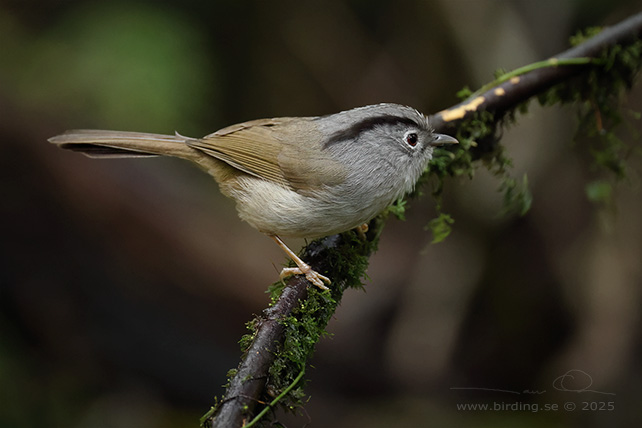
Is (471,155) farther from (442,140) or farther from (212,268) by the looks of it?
(212,268)

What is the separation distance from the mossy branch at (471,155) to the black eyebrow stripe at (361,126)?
0.85 ft

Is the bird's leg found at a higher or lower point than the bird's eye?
lower

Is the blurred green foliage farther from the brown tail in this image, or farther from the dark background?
the brown tail

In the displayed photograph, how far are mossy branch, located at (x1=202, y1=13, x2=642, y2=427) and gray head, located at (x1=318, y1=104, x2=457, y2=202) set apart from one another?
7.2 inches

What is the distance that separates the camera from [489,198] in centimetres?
681

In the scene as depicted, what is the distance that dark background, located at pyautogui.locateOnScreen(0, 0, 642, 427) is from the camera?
234 inches

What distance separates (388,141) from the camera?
3.84m

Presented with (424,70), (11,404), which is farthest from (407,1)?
(11,404)

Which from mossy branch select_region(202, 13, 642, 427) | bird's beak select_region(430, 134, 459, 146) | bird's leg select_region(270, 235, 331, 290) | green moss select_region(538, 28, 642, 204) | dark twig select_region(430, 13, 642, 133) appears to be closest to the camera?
mossy branch select_region(202, 13, 642, 427)

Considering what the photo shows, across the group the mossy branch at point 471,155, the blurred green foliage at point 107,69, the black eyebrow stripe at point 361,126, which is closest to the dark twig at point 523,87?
the mossy branch at point 471,155

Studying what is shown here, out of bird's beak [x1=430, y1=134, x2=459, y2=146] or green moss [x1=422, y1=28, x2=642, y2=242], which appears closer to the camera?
bird's beak [x1=430, y1=134, x2=459, y2=146]

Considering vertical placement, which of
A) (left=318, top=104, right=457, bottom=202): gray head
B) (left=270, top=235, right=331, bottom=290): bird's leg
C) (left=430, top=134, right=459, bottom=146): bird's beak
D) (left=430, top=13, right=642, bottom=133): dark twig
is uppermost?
(left=430, top=13, right=642, bottom=133): dark twig

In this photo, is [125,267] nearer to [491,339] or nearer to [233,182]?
[233,182]

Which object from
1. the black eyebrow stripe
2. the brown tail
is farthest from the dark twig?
the brown tail
